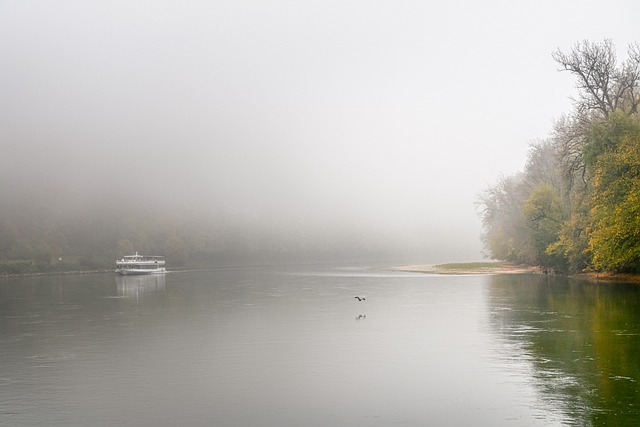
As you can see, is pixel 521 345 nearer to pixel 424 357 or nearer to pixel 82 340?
pixel 424 357

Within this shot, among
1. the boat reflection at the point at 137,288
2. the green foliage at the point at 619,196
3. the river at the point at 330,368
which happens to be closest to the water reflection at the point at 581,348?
the river at the point at 330,368

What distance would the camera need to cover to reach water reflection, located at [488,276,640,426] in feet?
70.2

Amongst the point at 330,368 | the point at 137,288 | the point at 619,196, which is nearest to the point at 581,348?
the point at 330,368

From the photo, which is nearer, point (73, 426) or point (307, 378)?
point (73, 426)

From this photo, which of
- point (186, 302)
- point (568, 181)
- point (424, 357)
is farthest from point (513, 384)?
point (568, 181)

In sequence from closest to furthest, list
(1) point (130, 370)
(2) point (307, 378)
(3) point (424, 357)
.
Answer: (2) point (307, 378), (1) point (130, 370), (3) point (424, 357)

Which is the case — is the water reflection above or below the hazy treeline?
below

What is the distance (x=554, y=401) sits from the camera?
72.7 feet

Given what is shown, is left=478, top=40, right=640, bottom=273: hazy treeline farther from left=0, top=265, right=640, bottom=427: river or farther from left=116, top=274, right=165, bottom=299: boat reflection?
left=116, top=274, right=165, bottom=299: boat reflection

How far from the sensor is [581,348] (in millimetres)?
33000

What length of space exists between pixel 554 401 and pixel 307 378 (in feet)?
33.0

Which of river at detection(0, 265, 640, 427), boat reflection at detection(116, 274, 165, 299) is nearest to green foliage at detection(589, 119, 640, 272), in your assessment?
river at detection(0, 265, 640, 427)

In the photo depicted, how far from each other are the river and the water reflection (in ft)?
0.29

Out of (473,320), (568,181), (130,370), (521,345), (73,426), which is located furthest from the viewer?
(568,181)
